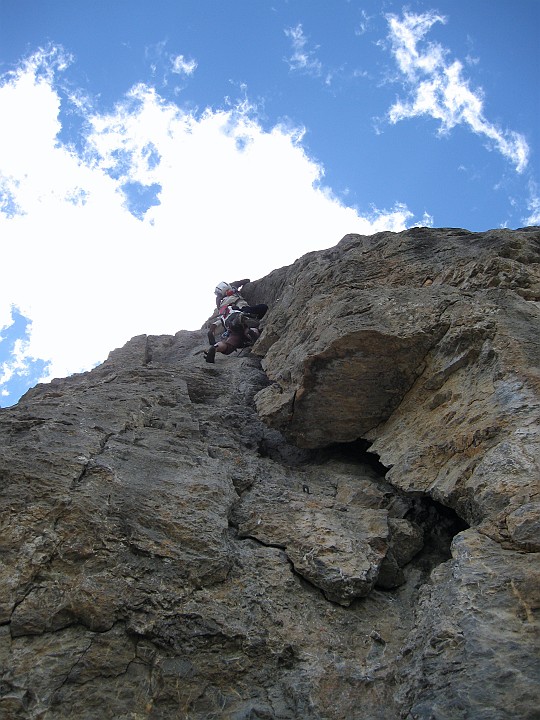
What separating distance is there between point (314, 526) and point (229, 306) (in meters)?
8.64

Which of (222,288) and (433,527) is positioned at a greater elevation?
(222,288)

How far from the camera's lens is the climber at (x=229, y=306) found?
1338 cm

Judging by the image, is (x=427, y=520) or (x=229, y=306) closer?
(x=427, y=520)

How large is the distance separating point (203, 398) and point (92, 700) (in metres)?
5.78

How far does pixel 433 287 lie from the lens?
8.00 metres

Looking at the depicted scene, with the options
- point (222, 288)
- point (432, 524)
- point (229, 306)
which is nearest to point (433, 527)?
point (432, 524)

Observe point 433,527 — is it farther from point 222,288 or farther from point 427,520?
point 222,288

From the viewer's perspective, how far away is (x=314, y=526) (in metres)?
6.21

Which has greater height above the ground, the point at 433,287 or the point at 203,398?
the point at 433,287

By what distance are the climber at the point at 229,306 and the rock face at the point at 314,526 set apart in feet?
14.3

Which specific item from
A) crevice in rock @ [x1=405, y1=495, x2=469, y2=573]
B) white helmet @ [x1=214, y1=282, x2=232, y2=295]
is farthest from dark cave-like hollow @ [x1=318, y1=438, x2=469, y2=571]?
white helmet @ [x1=214, y1=282, x2=232, y2=295]

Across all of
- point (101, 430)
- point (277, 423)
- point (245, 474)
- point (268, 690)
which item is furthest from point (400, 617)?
point (101, 430)

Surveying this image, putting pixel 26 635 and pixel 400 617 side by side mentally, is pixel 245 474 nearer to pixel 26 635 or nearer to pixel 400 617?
pixel 400 617

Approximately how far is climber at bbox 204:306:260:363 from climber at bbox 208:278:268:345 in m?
0.19
